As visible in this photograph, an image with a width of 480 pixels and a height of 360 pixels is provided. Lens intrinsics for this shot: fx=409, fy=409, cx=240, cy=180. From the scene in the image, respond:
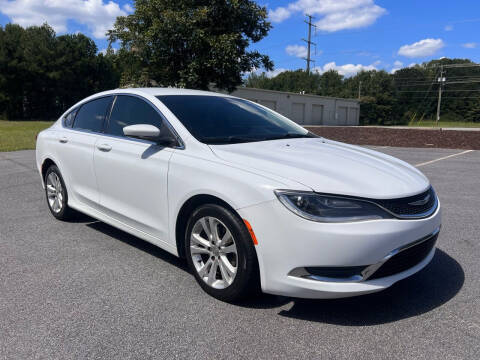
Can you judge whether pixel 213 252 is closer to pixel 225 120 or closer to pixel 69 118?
pixel 225 120

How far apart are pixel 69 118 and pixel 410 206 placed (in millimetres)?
4113

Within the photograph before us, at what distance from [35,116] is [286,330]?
45.9 metres

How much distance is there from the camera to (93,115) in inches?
180

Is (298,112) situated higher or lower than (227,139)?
lower

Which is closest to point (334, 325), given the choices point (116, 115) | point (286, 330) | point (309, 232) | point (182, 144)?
point (286, 330)

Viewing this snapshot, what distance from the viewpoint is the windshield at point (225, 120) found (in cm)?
347

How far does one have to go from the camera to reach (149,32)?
56.1 ft

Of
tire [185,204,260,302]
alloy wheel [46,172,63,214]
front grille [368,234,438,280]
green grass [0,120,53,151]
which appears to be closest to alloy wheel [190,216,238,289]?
tire [185,204,260,302]

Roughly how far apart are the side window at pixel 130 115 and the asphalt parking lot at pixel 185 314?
1242 millimetres

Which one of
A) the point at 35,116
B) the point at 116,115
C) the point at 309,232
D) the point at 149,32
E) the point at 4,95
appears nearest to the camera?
the point at 309,232

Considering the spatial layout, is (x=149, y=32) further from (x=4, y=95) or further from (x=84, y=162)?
(x=4, y=95)

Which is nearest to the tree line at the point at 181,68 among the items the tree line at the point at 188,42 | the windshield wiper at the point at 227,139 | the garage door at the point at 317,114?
the tree line at the point at 188,42

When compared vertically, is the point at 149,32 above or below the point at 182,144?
above

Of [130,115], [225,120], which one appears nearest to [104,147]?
[130,115]
